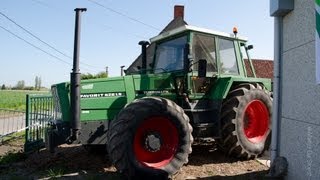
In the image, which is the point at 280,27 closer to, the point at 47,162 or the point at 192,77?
the point at 192,77

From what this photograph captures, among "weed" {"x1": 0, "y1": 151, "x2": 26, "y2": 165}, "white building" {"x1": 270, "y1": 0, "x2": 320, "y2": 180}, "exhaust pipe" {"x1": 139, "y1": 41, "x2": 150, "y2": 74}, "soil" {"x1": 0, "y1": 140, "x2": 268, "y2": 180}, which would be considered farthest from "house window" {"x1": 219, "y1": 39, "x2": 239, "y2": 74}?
"weed" {"x1": 0, "y1": 151, "x2": 26, "y2": 165}

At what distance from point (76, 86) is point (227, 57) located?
10.8 ft

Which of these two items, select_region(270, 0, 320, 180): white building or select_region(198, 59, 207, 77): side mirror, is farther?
select_region(198, 59, 207, 77): side mirror

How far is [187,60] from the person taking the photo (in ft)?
24.2

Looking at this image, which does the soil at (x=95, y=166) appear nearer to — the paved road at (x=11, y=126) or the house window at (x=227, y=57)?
the house window at (x=227, y=57)

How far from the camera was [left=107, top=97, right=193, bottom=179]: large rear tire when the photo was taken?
612 cm

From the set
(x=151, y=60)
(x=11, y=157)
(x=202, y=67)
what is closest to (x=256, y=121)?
(x=202, y=67)

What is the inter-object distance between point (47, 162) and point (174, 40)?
335 cm

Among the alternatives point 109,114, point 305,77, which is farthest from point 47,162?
point 305,77

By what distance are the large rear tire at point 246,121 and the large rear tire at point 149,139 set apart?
1277 mm

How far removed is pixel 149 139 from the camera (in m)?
6.56

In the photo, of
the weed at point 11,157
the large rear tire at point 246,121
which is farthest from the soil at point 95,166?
the large rear tire at point 246,121

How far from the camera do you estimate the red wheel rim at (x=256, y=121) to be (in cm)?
834

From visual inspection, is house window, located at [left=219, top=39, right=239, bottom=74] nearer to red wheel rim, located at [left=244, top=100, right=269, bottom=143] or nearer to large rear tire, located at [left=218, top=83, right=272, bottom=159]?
large rear tire, located at [left=218, top=83, right=272, bottom=159]
